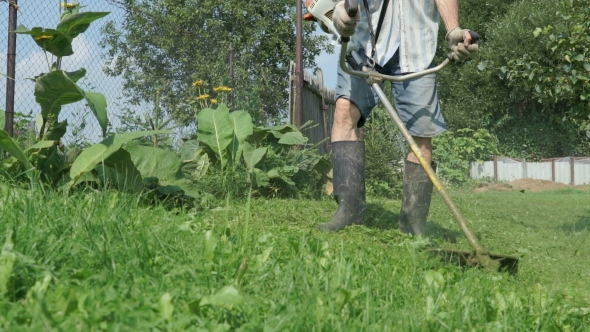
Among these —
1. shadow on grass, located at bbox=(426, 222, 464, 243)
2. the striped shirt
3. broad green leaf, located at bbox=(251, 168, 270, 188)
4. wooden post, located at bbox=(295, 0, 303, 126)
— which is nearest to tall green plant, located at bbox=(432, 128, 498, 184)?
wooden post, located at bbox=(295, 0, 303, 126)

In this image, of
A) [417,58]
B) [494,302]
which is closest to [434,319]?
[494,302]

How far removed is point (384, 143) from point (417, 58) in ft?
17.4

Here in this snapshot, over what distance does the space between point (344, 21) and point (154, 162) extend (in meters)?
1.55

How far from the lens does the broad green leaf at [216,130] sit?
5562 millimetres

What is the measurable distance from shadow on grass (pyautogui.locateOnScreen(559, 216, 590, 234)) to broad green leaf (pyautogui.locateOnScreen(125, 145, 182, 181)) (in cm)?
352

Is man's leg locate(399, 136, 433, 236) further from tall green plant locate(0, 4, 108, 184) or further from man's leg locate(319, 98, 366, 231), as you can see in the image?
tall green plant locate(0, 4, 108, 184)

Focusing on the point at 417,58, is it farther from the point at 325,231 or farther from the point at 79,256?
the point at 79,256

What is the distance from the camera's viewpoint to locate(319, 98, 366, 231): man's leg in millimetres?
4215

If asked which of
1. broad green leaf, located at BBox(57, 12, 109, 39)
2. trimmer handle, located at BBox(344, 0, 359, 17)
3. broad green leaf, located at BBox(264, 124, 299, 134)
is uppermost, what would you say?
broad green leaf, located at BBox(57, 12, 109, 39)

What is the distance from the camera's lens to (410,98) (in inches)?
166

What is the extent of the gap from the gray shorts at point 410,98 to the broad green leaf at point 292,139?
163 cm

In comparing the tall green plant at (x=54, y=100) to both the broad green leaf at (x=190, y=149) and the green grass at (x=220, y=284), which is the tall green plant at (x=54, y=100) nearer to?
the green grass at (x=220, y=284)

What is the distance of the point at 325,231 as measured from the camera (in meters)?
4.03

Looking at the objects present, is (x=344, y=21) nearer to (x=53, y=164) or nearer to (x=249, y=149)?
(x=53, y=164)
